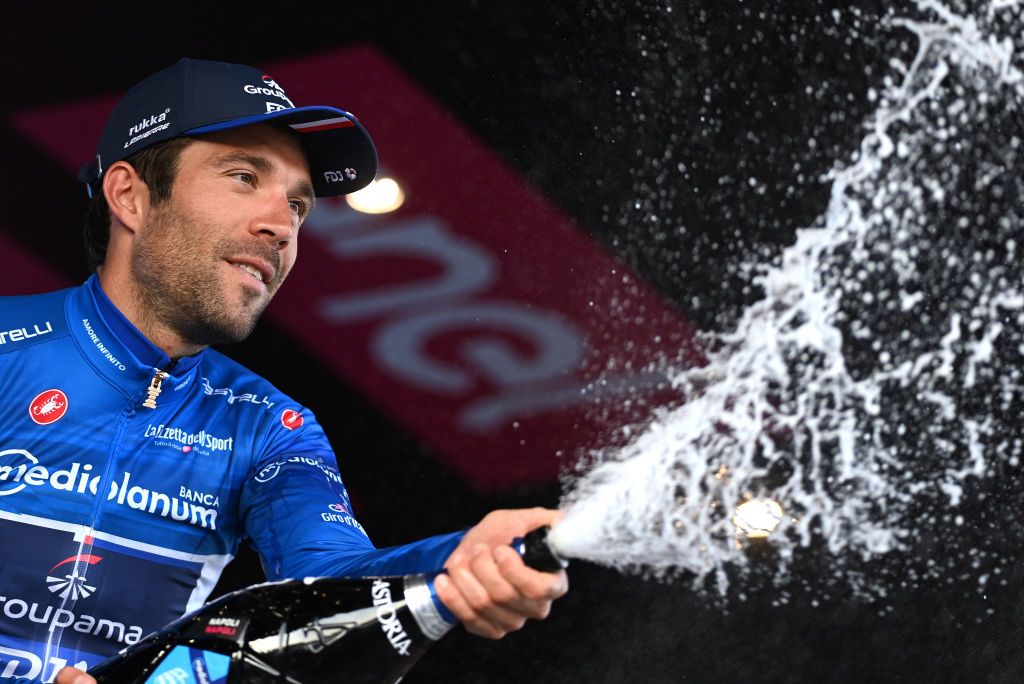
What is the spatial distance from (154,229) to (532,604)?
0.62 m

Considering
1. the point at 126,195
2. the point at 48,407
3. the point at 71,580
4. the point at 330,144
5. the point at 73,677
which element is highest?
the point at 330,144

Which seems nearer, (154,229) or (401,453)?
(154,229)

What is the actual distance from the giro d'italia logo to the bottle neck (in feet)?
1.37

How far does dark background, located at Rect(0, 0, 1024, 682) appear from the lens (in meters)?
1.39

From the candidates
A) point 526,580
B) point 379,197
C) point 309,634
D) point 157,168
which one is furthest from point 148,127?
point 526,580

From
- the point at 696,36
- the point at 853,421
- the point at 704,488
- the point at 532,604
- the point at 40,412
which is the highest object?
the point at 696,36

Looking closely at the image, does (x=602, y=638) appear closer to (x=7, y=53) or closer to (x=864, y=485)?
(x=864, y=485)

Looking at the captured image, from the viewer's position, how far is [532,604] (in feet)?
2.11

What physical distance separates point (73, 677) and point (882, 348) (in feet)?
3.56

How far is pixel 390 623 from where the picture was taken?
2.33ft

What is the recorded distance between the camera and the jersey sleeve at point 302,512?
0.91 m

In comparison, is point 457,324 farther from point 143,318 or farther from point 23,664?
point 23,664

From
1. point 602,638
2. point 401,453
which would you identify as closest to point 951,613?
point 602,638

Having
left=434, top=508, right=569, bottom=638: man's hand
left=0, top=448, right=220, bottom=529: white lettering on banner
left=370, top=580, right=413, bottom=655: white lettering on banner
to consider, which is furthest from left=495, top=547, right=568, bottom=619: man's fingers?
left=0, top=448, right=220, bottom=529: white lettering on banner
